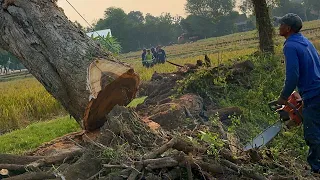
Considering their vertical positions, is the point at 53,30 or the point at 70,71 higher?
the point at 53,30

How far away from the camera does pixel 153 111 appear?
6902 millimetres

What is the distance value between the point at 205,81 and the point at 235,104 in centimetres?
86

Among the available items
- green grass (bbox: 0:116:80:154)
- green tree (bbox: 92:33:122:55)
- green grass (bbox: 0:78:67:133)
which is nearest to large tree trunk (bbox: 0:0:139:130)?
green tree (bbox: 92:33:122:55)

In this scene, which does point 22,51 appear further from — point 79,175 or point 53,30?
point 79,175

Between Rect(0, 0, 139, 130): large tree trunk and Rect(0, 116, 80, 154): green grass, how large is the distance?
2.33 m

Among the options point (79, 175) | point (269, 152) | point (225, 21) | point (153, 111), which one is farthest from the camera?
point (225, 21)

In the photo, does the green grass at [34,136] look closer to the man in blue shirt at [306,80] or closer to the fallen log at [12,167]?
the fallen log at [12,167]

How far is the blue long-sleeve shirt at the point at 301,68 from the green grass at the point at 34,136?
185 inches

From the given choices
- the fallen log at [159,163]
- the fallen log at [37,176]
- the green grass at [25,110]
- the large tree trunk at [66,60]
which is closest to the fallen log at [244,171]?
the fallen log at [159,163]

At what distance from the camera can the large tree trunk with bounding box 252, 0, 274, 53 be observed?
40.0 feet

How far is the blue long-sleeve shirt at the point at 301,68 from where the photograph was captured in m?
4.45

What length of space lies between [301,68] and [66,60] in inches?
109

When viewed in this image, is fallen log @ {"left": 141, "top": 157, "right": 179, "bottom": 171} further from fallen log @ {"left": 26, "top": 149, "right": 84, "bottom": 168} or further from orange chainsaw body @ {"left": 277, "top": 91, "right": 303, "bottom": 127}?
orange chainsaw body @ {"left": 277, "top": 91, "right": 303, "bottom": 127}

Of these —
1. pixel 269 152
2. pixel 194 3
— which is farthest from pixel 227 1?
pixel 269 152
